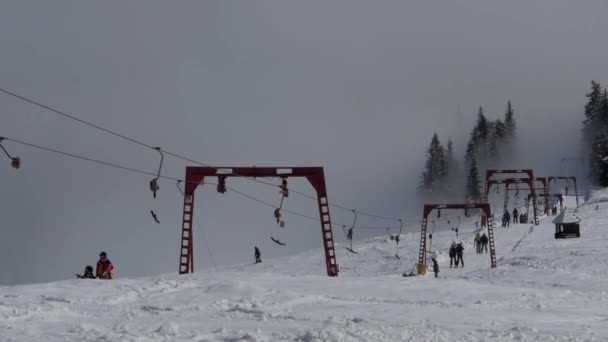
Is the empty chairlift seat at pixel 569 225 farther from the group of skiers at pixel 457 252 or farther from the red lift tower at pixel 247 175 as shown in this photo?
the red lift tower at pixel 247 175

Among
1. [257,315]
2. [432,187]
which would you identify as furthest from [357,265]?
[432,187]

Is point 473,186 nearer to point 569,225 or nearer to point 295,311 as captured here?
point 569,225

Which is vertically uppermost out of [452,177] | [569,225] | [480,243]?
[452,177]

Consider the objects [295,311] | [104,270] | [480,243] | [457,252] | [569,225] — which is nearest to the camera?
[295,311]

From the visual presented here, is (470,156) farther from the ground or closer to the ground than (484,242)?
farther from the ground

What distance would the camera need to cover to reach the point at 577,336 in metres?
12.0

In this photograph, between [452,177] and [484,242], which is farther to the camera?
[452,177]

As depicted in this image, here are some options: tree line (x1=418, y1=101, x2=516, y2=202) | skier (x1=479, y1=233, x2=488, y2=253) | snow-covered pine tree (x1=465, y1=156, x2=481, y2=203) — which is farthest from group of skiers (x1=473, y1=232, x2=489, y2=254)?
tree line (x1=418, y1=101, x2=516, y2=202)

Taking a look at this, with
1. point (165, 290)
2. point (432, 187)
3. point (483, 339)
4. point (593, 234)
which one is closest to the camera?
point (483, 339)

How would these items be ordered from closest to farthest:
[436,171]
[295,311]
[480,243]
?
[295,311], [480,243], [436,171]

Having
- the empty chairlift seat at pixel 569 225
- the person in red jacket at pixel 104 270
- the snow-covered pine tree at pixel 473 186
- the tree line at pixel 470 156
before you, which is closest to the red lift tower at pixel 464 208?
the empty chairlift seat at pixel 569 225

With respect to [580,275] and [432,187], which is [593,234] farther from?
[432,187]

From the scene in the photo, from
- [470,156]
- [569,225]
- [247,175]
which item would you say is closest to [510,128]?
[470,156]

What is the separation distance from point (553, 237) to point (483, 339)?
144 ft
